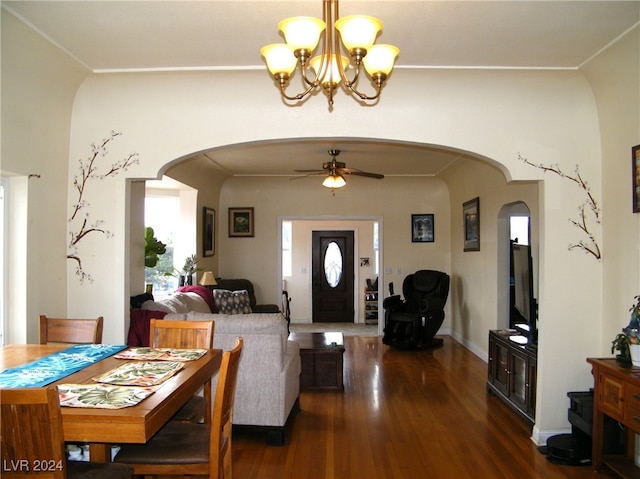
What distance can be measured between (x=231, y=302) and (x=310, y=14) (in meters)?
4.46

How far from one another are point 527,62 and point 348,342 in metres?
5.26

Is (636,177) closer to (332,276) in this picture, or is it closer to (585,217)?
(585,217)

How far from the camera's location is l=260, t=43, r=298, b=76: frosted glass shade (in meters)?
2.05

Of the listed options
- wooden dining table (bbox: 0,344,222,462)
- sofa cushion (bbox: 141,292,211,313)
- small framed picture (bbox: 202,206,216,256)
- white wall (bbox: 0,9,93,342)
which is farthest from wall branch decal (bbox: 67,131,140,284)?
small framed picture (bbox: 202,206,216,256)

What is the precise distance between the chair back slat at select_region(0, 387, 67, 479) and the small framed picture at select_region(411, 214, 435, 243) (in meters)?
7.13

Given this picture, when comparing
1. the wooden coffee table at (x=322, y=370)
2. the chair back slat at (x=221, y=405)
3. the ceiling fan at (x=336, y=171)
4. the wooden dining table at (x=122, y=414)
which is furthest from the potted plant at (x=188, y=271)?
the chair back slat at (x=221, y=405)

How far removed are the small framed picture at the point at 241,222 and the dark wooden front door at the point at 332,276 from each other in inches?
75.2

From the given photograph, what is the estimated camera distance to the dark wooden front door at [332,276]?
32.2 ft

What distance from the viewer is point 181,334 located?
2803 mm

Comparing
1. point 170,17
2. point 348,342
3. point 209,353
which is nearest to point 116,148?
point 170,17

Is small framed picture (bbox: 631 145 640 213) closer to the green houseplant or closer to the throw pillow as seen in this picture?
the green houseplant

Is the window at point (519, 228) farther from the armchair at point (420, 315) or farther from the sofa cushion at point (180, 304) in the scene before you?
the sofa cushion at point (180, 304)

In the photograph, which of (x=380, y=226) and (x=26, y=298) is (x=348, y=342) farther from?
(x=26, y=298)

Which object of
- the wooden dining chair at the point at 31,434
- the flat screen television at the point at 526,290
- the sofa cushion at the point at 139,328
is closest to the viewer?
the wooden dining chair at the point at 31,434
